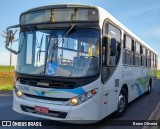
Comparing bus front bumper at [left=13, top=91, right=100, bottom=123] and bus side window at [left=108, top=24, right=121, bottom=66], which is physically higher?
bus side window at [left=108, top=24, right=121, bottom=66]

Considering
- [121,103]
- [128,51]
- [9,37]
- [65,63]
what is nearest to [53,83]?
[65,63]

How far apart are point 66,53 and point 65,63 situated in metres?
0.25

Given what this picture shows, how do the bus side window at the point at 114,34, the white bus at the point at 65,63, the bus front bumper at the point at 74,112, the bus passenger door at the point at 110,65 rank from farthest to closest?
1. the bus side window at the point at 114,34
2. the bus passenger door at the point at 110,65
3. the white bus at the point at 65,63
4. the bus front bumper at the point at 74,112

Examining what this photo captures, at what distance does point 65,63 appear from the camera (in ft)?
20.9

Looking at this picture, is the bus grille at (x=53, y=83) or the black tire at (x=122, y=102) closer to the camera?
the bus grille at (x=53, y=83)

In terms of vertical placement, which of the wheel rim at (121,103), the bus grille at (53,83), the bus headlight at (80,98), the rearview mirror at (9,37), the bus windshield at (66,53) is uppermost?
the rearview mirror at (9,37)

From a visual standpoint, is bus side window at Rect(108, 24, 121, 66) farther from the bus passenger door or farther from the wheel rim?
the wheel rim

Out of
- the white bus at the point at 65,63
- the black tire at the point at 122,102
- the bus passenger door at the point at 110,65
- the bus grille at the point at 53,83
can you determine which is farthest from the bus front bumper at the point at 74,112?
the black tire at the point at 122,102

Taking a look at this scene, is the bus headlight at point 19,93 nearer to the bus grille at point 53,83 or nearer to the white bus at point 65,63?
the white bus at point 65,63

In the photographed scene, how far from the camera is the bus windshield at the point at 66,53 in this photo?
6305mm

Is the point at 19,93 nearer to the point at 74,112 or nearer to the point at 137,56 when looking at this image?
the point at 74,112

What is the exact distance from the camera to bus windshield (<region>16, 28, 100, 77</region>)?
630cm

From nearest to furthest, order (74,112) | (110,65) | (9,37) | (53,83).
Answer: (74,112), (53,83), (110,65), (9,37)

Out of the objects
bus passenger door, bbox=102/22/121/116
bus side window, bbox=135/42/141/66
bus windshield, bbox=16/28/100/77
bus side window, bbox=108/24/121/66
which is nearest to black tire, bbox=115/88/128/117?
bus passenger door, bbox=102/22/121/116
